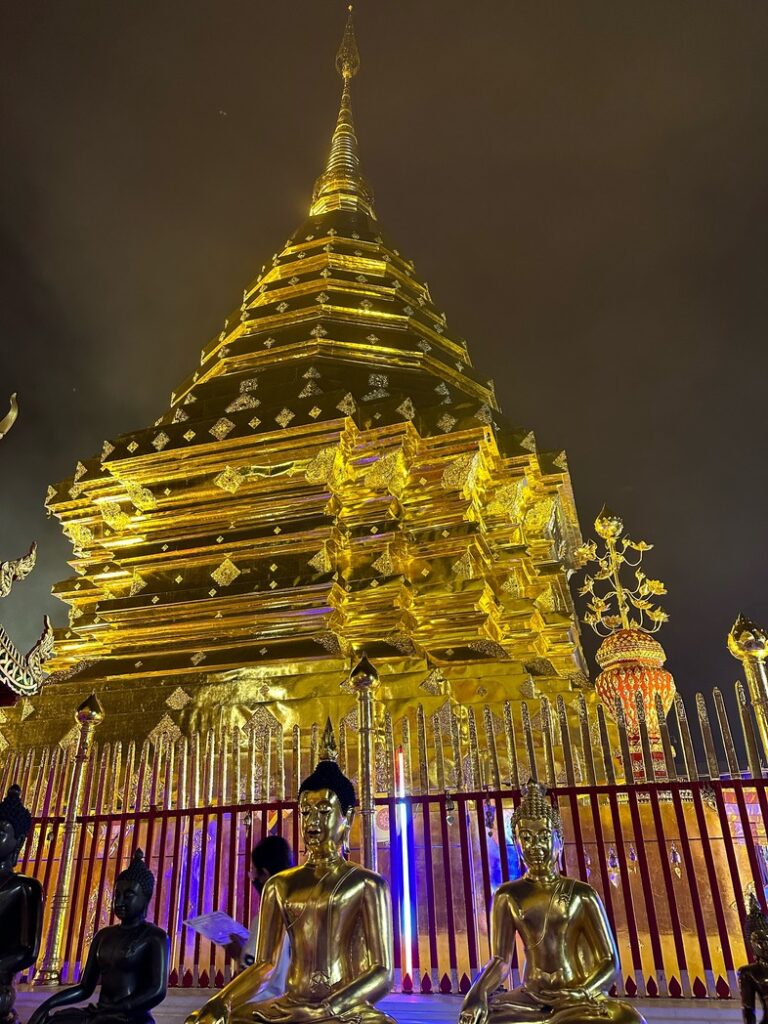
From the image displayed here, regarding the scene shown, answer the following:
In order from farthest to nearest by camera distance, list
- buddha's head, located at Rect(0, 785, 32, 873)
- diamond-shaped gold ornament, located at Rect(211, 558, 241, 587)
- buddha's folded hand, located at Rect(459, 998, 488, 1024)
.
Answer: diamond-shaped gold ornament, located at Rect(211, 558, 241, 587) < buddha's head, located at Rect(0, 785, 32, 873) < buddha's folded hand, located at Rect(459, 998, 488, 1024)

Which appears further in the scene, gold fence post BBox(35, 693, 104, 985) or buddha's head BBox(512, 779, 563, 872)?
gold fence post BBox(35, 693, 104, 985)

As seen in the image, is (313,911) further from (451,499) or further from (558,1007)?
(451,499)

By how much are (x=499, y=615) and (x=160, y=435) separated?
14.5ft

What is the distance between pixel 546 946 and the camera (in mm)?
3098

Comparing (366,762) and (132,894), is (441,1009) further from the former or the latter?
(132,894)

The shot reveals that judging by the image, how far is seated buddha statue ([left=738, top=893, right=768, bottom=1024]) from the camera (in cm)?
288

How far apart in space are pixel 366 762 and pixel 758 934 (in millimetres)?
2082

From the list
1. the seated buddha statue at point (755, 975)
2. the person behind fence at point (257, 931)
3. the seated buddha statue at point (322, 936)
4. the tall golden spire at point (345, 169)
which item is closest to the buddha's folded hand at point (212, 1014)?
the seated buddha statue at point (322, 936)

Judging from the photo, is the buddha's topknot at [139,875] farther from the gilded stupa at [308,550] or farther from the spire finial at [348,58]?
the spire finial at [348,58]

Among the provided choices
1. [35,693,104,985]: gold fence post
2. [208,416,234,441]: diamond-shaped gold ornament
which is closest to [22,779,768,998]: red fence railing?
[35,693,104,985]: gold fence post

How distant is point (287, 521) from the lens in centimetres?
818

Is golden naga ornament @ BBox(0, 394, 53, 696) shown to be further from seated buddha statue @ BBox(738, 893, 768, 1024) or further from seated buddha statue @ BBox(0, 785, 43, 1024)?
seated buddha statue @ BBox(738, 893, 768, 1024)

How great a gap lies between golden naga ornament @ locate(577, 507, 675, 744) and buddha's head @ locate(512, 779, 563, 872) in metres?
5.88

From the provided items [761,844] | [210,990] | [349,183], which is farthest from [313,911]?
[349,183]
